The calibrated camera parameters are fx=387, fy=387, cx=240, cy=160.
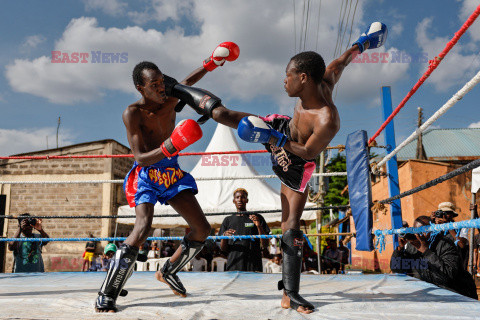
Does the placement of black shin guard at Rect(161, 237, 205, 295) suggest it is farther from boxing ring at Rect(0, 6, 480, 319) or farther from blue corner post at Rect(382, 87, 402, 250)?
blue corner post at Rect(382, 87, 402, 250)

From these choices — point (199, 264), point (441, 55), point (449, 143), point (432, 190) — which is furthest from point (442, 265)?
point (449, 143)

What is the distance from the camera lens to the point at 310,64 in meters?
1.59

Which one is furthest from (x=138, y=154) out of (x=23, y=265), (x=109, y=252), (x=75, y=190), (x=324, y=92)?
(x=75, y=190)

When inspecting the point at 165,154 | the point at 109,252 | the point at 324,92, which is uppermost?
the point at 324,92

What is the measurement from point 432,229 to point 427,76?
0.71 m

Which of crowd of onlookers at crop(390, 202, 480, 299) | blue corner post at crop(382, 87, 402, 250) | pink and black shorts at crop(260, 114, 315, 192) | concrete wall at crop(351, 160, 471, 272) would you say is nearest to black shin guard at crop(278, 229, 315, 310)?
pink and black shorts at crop(260, 114, 315, 192)

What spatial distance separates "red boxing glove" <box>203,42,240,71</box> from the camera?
206 centimetres

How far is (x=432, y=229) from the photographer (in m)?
1.59

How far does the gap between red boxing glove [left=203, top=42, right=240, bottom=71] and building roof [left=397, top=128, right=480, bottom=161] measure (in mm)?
23766

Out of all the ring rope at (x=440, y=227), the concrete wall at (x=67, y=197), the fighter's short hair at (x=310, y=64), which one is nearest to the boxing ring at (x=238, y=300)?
the ring rope at (x=440, y=227)

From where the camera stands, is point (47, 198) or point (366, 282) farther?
point (47, 198)

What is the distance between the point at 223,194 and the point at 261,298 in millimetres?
4665

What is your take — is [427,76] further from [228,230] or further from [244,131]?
[228,230]

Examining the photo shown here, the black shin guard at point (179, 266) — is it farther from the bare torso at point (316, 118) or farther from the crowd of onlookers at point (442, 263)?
the crowd of onlookers at point (442, 263)
